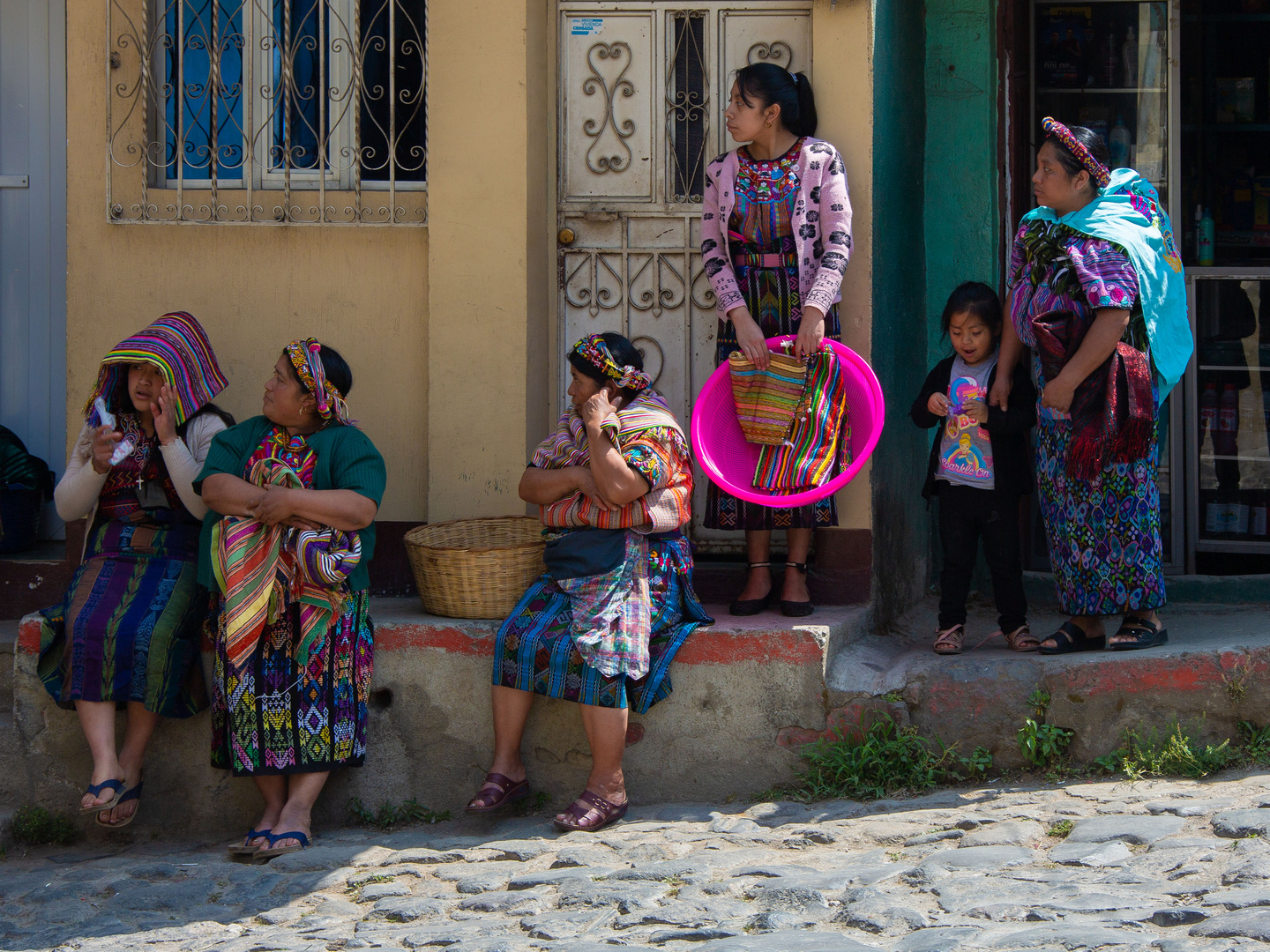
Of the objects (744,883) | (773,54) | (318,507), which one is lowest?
(744,883)

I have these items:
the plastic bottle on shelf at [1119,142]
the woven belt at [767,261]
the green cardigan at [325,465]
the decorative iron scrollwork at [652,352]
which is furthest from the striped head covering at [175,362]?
the plastic bottle on shelf at [1119,142]

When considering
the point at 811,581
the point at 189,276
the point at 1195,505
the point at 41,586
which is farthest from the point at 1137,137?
the point at 41,586

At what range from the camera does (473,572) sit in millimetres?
4441

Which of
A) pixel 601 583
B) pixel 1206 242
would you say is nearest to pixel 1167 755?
pixel 601 583

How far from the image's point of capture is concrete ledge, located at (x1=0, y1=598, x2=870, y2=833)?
14.4 feet

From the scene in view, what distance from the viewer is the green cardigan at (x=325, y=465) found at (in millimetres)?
4258

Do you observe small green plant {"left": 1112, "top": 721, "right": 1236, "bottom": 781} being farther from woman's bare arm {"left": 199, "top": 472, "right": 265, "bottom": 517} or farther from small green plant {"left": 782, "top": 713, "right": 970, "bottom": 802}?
woman's bare arm {"left": 199, "top": 472, "right": 265, "bottom": 517}

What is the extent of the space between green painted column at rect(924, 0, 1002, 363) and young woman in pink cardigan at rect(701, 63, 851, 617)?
1.02 metres

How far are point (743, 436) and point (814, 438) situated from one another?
269mm

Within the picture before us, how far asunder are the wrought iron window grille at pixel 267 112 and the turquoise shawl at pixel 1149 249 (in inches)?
95.9

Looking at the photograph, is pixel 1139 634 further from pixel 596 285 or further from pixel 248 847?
pixel 248 847

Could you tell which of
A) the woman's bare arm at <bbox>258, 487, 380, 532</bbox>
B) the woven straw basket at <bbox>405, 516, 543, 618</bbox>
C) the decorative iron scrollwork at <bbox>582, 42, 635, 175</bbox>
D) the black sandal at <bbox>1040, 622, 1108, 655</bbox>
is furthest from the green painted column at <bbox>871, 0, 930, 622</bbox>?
the woman's bare arm at <bbox>258, 487, 380, 532</bbox>

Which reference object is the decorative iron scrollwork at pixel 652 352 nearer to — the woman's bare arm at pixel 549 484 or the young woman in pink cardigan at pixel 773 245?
the young woman in pink cardigan at pixel 773 245

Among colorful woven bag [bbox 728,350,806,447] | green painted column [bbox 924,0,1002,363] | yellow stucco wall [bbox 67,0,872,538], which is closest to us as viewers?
colorful woven bag [bbox 728,350,806,447]
